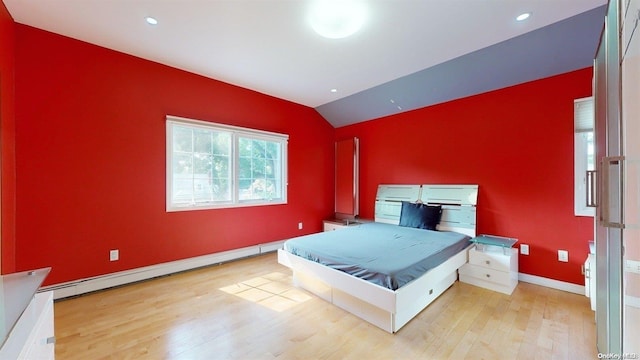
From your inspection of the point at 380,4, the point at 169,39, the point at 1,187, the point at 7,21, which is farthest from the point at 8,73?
the point at 380,4

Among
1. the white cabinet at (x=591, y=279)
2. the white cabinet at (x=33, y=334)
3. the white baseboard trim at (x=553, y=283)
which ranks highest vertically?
the white cabinet at (x=33, y=334)

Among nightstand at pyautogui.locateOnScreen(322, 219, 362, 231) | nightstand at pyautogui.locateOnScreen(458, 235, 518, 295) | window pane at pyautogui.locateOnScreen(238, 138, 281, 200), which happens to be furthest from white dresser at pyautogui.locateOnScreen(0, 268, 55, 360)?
nightstand at pyautogui.locateOnScreen(322, 219, 362, 231)

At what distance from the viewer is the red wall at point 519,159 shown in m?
2.74

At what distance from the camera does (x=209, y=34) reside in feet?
8.12

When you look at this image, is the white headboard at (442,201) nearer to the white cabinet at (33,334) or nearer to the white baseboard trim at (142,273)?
the white baseboard trim at (142,273)

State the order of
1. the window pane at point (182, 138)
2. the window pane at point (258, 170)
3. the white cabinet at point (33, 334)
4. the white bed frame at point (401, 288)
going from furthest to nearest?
the window pane at point (258, 170) < the window pane at point (182, 138) < the white bed frame at point (401, 288) < the white cabinet at point (33, 334)

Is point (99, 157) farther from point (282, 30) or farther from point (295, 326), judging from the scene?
point (295, 326)

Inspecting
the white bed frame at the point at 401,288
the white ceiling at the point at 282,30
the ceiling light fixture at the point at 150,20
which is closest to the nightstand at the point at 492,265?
the white bed frame at the point at 401,288

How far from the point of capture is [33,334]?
36.4 inches

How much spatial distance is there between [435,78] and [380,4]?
1.65 meters

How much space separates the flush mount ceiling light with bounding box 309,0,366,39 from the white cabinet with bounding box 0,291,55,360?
98.3 inches

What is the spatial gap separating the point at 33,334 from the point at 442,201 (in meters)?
3.99

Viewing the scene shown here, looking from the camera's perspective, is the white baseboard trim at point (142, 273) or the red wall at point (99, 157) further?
the white baseboard trim at point (142, 273)

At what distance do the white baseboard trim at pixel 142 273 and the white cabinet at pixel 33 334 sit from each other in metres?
1.83
